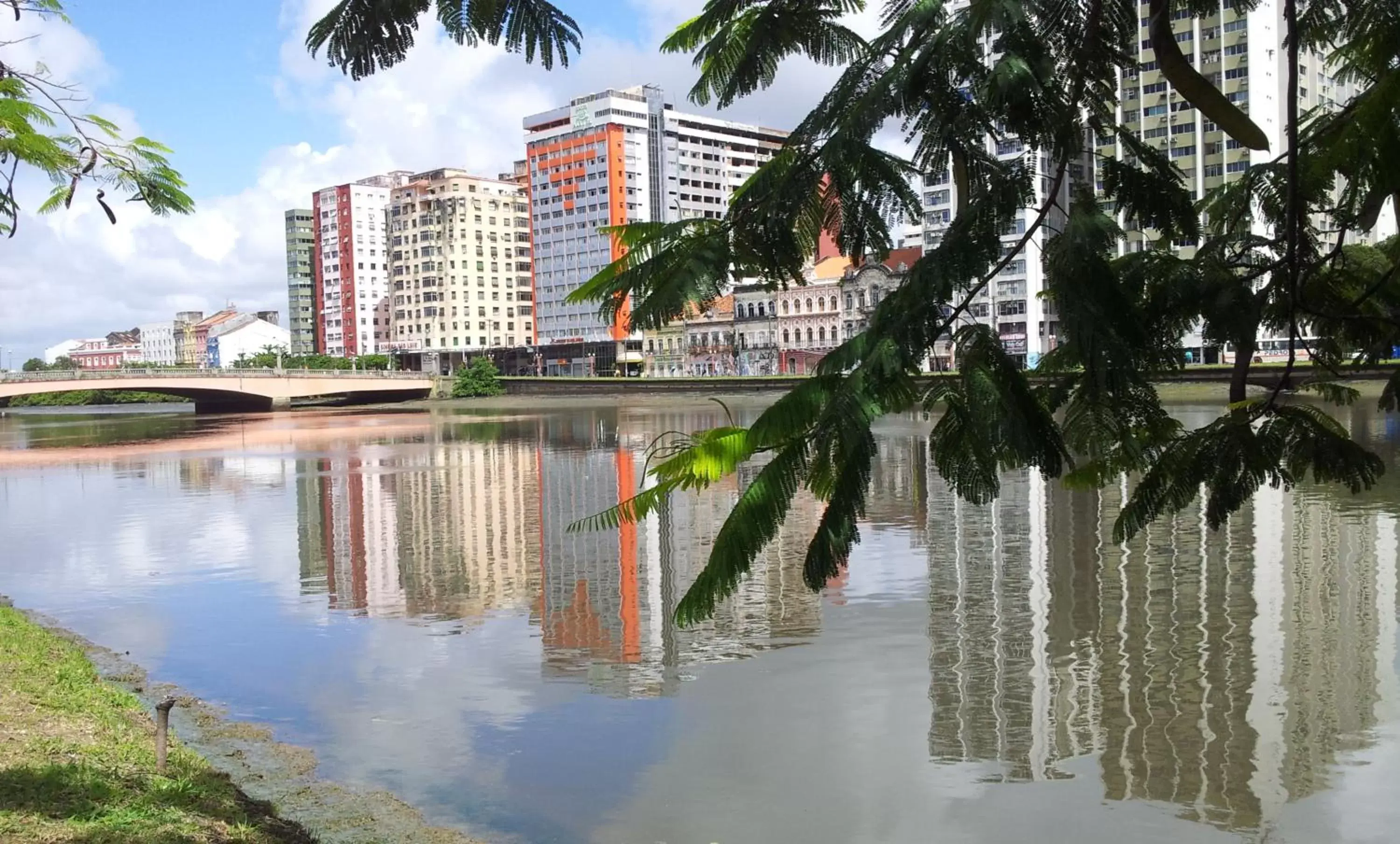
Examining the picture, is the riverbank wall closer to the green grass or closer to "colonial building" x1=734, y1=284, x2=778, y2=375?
"colonial building" x1=734, y1=284, x2=778, y2=375

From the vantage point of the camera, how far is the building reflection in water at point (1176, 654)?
8781 mm

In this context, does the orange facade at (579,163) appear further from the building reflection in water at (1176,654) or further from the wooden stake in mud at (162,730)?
the wooden stake in mud at (162,730)

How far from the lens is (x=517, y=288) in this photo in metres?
124

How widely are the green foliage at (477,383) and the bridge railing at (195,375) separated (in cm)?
296

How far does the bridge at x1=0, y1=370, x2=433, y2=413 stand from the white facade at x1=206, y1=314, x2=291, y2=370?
70861 millimetres

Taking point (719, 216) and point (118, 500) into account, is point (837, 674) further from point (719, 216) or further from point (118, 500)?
point (118, 500)

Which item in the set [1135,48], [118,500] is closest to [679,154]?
[118,500]

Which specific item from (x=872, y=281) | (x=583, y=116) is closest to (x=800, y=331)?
(x=583, y=116)

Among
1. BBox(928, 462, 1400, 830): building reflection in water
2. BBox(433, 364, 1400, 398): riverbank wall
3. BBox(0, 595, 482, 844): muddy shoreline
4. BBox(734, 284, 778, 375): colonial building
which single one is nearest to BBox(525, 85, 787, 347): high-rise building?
BBox(433, 364, 1400, 398): riverbank wall

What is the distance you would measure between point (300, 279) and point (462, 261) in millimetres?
55559

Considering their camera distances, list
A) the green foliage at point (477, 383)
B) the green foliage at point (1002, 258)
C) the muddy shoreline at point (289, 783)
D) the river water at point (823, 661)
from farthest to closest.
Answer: the green foliage at point (477, 383)
the river water at point (823, 661)
the muddy shoreline at point (289, 783)
the green foliage at point (1002, 258)

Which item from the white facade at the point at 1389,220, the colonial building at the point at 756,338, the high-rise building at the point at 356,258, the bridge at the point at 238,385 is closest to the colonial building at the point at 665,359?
the colonial building at the point at 756,338

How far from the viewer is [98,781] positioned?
7.05 m

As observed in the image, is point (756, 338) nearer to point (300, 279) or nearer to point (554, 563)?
point (554, 563)
